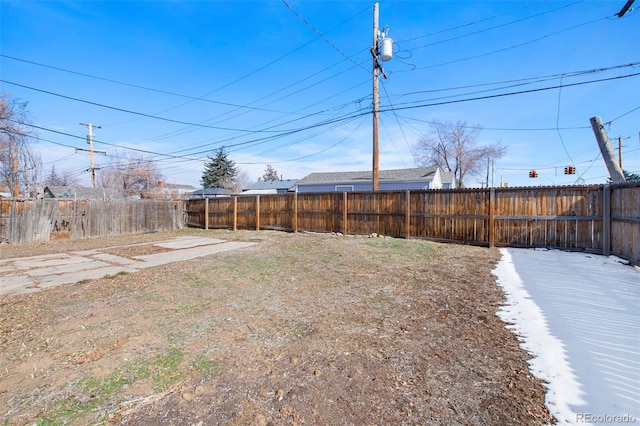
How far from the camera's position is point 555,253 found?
255 inches

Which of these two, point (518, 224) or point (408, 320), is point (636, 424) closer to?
point (408, 320)

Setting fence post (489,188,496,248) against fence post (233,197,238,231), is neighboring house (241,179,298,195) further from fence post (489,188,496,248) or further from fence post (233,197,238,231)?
fence post (489,188,496,248)

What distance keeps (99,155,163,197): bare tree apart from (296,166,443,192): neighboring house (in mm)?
19527

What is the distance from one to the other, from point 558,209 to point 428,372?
22.5 feet

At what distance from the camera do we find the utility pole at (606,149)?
7113 millimetres

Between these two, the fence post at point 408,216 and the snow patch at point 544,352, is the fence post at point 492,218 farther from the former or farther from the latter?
the snow patch at point 544,352

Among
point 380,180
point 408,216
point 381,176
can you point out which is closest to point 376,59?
point 408,216

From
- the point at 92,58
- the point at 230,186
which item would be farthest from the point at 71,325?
the point at 230,186

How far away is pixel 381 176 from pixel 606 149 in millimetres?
13377

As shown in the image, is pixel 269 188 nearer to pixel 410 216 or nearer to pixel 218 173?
pixel 218 173

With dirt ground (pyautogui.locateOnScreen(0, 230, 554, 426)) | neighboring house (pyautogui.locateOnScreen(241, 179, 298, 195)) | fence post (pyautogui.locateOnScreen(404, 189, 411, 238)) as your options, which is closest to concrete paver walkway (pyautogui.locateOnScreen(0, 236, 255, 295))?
dirt ground (pyautogui.locateOnScreen(0, 230, 554, 426))

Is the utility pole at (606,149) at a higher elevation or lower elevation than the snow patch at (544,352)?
higher
